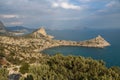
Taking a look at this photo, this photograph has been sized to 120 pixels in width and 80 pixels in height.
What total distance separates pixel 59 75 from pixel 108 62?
12181 centimetres

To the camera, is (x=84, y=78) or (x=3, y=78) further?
(x=3, y=78)

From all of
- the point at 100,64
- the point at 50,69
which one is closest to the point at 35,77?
the point at 50,69

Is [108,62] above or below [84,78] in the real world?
below

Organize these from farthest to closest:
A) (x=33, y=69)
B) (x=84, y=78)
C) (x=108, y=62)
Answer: (x=108, y=62), (x=33, y=69), (x=84, y=78)

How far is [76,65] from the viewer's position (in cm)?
3203

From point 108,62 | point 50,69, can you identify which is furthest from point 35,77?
point 108,62

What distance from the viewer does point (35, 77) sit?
2892 cm

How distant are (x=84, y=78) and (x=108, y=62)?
12201 centimetres

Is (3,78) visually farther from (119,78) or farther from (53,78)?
(119,78)

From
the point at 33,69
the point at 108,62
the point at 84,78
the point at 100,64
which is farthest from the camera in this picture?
the point at 108,62

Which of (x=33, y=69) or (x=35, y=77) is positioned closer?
(x=35, y=77)

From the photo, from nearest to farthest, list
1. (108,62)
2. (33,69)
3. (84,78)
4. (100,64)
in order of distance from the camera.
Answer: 1. (84,78)
2. (33,69)
3. (100,64)
4. (108,62)

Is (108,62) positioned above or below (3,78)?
below

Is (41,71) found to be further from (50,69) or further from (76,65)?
(76,65)
